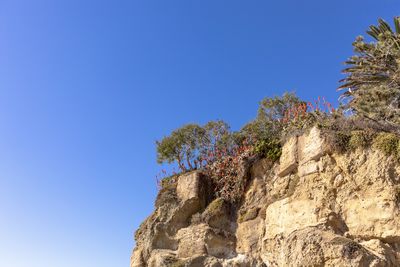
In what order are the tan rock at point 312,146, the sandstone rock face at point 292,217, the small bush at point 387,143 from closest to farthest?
the sandstone rock face at point 292,217
the small bush at point 387,143
the tan rock at point 312,146

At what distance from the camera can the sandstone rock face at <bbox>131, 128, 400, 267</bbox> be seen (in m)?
9.93

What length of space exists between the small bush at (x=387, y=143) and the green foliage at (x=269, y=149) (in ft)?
12.3

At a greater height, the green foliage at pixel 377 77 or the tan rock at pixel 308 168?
the green foliage at pixel 377 77

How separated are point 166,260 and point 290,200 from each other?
14.7 feet

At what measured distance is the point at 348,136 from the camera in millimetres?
11656

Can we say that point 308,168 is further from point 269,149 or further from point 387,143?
point 269,149

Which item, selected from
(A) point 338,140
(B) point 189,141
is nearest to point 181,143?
(B) point 189,141

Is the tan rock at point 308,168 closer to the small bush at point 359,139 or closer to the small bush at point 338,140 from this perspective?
the small bush at point 338,140

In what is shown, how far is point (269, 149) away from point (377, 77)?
6460 mm

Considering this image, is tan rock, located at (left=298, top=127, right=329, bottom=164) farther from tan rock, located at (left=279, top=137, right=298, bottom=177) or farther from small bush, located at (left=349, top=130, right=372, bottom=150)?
small bush, located at (left=349, top=130, right=372, bottom=150)

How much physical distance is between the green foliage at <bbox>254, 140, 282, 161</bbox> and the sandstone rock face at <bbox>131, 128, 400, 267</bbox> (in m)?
0.28

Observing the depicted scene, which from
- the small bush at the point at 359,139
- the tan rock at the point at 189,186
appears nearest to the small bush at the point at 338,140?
the small bush at the point at 359,139

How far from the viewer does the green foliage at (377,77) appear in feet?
45.2

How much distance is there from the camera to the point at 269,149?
14602 mm
